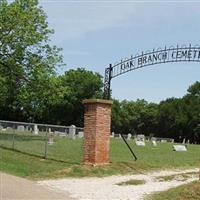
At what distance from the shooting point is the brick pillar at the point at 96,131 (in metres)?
18.3

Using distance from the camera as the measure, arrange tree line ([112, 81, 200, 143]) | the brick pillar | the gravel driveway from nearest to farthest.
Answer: the gravel driveway < the brick pillar < tree line ([112, 81, 200, 143])

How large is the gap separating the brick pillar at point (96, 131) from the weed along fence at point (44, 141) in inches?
53.5

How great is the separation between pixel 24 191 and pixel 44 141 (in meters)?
9.52

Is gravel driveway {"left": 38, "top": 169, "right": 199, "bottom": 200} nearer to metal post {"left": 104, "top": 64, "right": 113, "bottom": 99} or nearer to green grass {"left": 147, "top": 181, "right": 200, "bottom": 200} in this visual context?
green grass {"left": 147, "top": 181, "right": 200, "bottom": 200}

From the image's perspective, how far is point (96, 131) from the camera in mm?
18266

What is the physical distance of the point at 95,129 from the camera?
1827cm

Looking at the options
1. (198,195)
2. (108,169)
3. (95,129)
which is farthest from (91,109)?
(198,195)

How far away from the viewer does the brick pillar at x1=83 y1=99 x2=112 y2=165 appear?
18266 millimetres

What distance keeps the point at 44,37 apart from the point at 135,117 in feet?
300

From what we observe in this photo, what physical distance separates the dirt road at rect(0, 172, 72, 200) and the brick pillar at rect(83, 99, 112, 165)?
13.6 feet

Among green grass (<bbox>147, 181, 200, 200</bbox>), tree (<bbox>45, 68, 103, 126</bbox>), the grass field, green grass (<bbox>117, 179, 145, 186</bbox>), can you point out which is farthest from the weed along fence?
tree (<bbox>45, 68, 103, 126</bbox>)

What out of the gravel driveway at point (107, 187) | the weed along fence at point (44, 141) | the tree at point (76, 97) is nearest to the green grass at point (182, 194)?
the gravel driveway at point (107, 187)

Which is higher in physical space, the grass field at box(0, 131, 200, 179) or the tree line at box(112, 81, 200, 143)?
the tree line at box(112, 81, 200, 143)

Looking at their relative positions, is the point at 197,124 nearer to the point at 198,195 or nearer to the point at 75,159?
A: the point at 75,159
